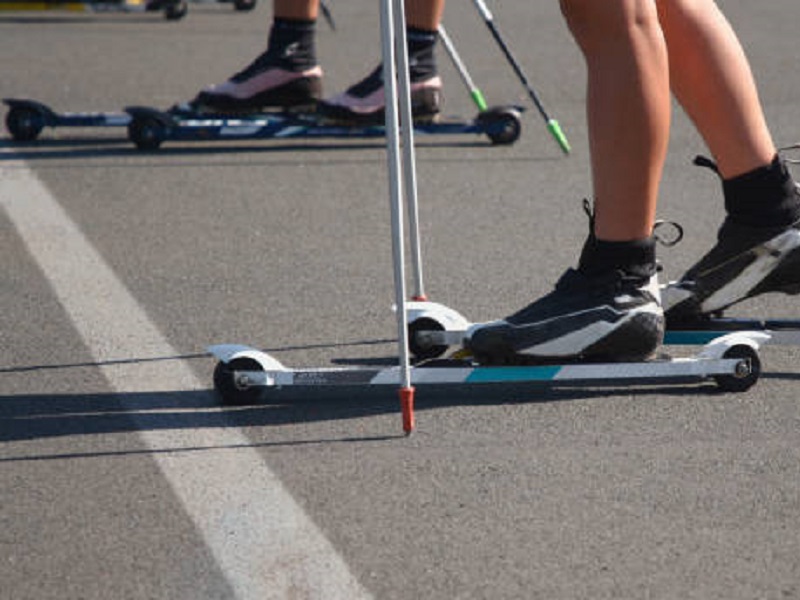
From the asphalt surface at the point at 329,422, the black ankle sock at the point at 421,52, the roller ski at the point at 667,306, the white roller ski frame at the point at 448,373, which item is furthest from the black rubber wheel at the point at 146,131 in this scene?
the white roller ski frame at the point at 448,373

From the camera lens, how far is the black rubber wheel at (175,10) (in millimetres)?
14500

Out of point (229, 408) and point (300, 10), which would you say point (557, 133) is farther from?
point (229, 408)

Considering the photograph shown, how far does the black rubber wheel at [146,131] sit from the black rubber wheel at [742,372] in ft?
14.1

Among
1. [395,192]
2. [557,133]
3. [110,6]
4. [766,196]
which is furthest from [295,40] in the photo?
[110,6]

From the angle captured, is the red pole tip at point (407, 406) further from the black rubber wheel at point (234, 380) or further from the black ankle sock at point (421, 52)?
the black ankle sock at point (421, 52)

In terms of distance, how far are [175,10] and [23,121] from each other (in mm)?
5955

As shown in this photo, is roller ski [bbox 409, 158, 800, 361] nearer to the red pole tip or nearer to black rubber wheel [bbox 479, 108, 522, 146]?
the red pole tip

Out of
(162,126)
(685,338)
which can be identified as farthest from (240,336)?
(162,126)

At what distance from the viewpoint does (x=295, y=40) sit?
861cm

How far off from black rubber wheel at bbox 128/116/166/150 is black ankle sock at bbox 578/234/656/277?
163 inches

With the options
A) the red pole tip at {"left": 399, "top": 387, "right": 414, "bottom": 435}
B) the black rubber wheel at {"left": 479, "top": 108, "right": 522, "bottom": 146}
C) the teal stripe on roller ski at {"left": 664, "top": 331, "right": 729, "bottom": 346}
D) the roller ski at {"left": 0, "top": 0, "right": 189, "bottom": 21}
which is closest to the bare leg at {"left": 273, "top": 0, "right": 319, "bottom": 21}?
the black rubber wheel at {"left": 479, "top": 108, "right": 522, "bottom": 146}

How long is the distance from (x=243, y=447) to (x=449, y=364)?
65 cm

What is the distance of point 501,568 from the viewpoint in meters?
3.38

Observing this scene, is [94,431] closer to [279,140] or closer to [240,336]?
[240,336]
